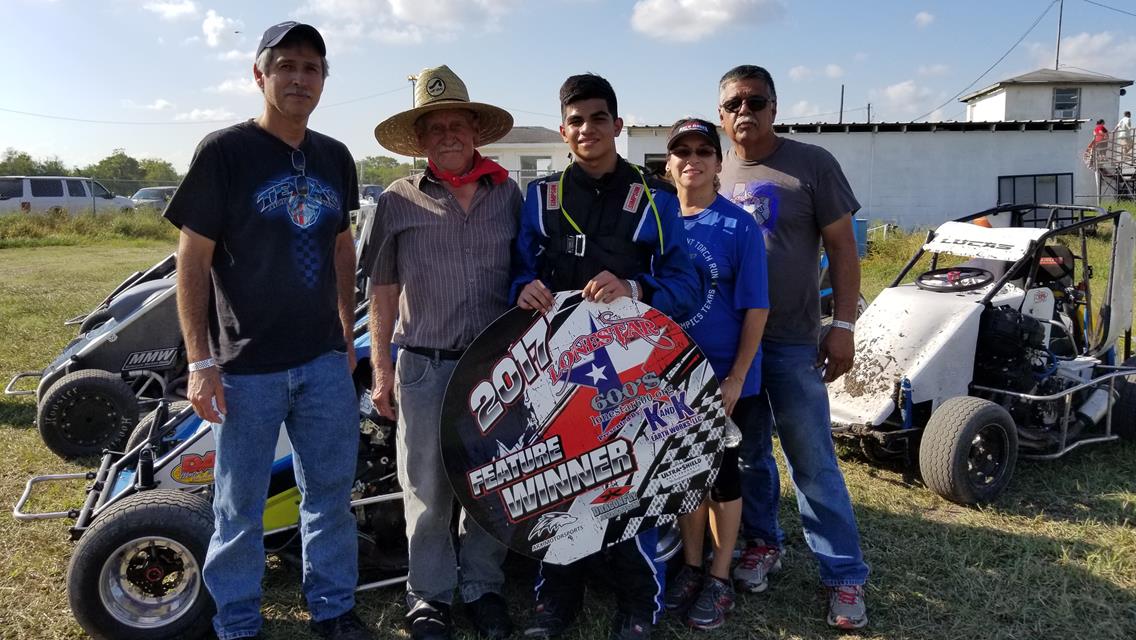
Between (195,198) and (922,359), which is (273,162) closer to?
(195,198)

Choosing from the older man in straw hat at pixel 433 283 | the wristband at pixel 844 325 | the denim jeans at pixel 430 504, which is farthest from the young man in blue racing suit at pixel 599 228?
the wristband at pixel 844 325

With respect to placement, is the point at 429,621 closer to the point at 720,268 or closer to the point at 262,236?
the point at 262,236

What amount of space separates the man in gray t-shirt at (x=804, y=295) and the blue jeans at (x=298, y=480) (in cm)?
173

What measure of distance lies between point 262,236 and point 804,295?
206 centimetres

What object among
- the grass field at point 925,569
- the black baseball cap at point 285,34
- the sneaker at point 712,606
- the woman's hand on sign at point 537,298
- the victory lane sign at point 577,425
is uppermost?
the black baseball cap at point 285,34

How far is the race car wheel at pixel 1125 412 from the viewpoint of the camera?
5.31 m

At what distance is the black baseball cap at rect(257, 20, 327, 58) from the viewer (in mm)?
2617

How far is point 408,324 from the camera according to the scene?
2932 millimetres

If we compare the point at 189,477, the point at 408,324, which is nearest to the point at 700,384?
the point at 408,324

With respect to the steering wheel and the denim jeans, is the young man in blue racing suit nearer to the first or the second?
the denim jeans

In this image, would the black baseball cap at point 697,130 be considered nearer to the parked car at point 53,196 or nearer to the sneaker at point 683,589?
the sneaker at point 683,589

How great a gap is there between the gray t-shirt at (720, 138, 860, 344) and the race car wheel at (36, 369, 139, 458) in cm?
447

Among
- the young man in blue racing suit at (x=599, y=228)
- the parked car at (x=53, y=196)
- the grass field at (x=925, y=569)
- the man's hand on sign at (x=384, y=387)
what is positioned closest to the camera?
the young man in blue racing suit at (x=599, y=228)

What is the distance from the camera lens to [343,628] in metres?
3.01
